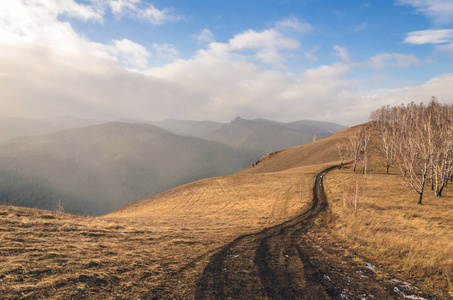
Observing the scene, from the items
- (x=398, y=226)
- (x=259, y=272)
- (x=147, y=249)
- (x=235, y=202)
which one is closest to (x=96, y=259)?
(x=147, y=249)

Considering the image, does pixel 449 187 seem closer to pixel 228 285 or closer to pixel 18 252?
pixel 228 285

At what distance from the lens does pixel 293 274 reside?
10094 mm

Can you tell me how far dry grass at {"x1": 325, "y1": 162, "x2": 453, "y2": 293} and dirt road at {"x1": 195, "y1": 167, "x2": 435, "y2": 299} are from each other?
1789 mm

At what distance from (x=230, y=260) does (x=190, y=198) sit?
126 ft

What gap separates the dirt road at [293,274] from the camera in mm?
8359

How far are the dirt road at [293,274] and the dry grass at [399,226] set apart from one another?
179 centimetres

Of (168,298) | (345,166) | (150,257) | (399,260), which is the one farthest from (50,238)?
(345,166)

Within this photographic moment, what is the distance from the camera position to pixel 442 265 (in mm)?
10789

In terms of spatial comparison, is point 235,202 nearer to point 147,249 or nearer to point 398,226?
point 398,226

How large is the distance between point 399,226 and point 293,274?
61.9 ft

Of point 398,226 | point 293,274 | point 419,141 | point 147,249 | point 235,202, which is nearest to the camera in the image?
point 293,274

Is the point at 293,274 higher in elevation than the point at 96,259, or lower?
lower

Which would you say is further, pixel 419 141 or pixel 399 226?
pixel 419 141

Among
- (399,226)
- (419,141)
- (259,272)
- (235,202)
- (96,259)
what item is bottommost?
(235,202)
